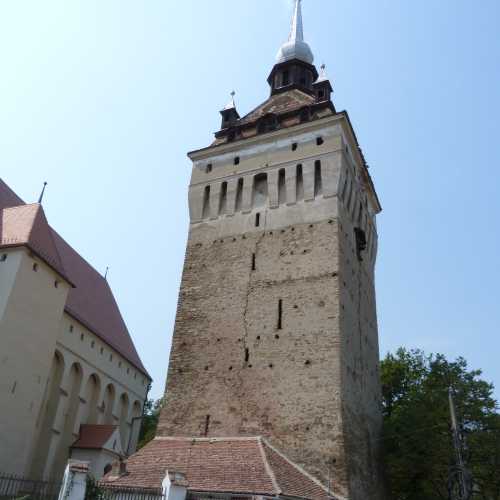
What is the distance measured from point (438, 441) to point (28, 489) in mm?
12724

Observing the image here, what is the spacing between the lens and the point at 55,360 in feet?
76.9

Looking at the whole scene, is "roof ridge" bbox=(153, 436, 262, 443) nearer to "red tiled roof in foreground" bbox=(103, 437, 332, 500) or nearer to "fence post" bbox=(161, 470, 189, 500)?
"red tiled roof in foreground" bbox=(103, 437, 332, 500)

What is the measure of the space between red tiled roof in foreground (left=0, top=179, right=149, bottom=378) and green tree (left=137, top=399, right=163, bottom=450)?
4.46 metres

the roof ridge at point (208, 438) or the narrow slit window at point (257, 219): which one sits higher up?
the narrow slit window at point (257, 219)

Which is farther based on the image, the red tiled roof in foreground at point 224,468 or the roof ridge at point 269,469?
the red tiled roof in foreground at point 224,468

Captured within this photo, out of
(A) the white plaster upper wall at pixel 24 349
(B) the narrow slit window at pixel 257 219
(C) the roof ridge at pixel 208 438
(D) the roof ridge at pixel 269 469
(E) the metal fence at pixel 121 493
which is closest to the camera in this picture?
(E) the metal fence at pixel 121 493

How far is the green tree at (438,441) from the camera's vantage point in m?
17.2

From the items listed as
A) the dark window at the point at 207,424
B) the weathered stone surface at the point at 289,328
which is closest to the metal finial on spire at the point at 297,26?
the weathered stone surface at the point at 289,328

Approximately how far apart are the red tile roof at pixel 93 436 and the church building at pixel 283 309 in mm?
8362

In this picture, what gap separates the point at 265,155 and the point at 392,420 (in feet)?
35.7

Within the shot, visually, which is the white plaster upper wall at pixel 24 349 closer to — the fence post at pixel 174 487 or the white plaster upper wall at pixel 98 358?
the white plaster upper wall at pixel 98 358

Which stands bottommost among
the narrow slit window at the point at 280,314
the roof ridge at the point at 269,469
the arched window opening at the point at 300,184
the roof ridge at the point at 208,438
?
the roof ridge at the point at 269,469

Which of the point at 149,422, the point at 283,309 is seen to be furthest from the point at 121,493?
the point at 149,422

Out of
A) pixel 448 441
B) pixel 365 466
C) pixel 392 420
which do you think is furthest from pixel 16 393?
pixel 448 441
